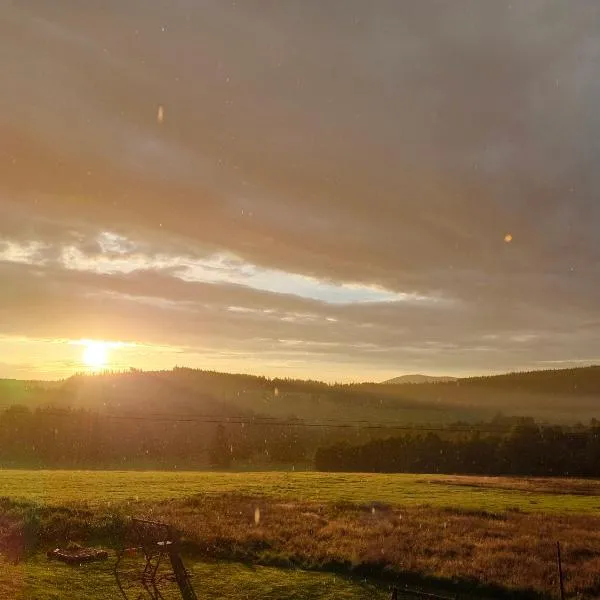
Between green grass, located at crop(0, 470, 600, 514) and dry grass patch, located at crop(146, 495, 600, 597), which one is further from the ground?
dry grass patch, located at crop(146, 495, 600, 597)

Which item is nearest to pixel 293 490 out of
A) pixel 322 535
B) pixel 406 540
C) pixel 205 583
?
pixel 322 535

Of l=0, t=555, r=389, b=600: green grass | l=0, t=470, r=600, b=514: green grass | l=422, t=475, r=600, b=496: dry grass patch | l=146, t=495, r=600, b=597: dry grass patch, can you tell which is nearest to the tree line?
l=422, t=475, r=600, b=496: dry grass patch

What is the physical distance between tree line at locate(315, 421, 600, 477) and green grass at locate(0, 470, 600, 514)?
1013 inches

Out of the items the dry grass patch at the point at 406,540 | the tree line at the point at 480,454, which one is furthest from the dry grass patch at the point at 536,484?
the dry grass patch at the point at 406,540

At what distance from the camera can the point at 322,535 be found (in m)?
39.3

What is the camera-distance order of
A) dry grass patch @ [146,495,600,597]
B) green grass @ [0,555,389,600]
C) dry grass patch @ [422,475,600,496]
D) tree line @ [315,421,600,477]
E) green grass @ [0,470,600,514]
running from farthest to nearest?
tree line @ [315,421,600,477], dry grass patch @ [422,475,600,496], green grass @ [0,470,600,514], dry grass patch @ [146,495,600,597], green grass @ [0,555,389,600]

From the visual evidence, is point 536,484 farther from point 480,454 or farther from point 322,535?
point 322,535

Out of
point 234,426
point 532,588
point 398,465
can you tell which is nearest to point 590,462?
point 398,465

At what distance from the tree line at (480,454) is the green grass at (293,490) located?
25732 millimetres

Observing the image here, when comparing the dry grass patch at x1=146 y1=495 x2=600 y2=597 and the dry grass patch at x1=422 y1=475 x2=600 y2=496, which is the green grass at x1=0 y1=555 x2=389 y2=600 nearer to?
the dry grass patch at x1=146 y1=495 x2=600 y2=597

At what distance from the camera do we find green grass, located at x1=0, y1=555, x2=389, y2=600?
26672 millimetres

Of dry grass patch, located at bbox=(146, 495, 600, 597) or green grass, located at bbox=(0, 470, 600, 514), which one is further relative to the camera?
green grass, located at bbox=(0, 470, 600, 514)

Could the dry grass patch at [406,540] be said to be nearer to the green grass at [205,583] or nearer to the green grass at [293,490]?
the green grass at [205,583]

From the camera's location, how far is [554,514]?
50219 millimetres
